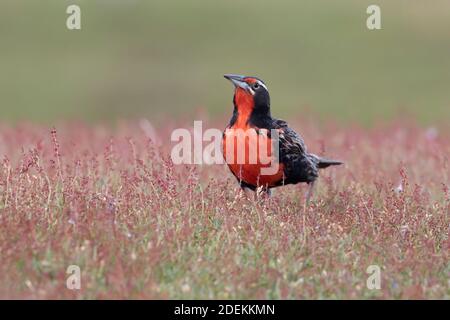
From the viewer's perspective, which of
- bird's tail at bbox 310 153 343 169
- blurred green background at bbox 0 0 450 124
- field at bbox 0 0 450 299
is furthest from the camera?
blurred green background at bbox 0 0 450 124

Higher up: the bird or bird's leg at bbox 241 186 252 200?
the bird

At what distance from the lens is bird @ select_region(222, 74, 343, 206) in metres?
11.7

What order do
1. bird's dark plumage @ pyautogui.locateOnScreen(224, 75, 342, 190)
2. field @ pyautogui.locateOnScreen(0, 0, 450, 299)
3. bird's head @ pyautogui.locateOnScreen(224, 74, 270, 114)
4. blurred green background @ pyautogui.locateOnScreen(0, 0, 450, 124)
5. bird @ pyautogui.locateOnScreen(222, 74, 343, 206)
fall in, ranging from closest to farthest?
1. field @ pyautogui.locateOnScreen(0, 0, 450, 299)
2. bird @ pyautogui.locateOnScreen(222, 74, 343, 206)
3. bird's dark plumage @ pyautogui.locateOnScreen(224, 75, 342, 190)
4. bird's head @ pyautogui.locateOnScreen(224, 74, 270, 114)
5. blurred green background @ pyautogui.locateOnScreen(0, 0, 450, 124)

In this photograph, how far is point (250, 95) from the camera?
1219 cm

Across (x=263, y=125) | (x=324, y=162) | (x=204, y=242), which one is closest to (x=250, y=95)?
(x=263, y=125)

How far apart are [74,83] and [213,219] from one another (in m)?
26.7

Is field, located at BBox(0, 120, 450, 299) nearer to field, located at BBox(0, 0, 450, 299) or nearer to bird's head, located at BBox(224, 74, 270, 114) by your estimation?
field, located at BBox(0, 0, 450, 299)

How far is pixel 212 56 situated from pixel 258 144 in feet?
83.2

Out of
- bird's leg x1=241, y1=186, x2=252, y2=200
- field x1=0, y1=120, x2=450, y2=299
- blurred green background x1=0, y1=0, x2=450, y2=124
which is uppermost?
blurred green background x1=0, y1=0, x2=450, y2=124

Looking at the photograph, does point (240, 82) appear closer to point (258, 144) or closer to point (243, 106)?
point (243, 106)

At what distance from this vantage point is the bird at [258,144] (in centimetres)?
1173

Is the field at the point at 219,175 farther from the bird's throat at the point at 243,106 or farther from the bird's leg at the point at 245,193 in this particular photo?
the bird's throat at the point at 243,106

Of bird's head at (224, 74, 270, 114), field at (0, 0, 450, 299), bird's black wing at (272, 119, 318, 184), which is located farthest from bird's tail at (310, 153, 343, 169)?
bird's head at (224, 74, 270, 114)

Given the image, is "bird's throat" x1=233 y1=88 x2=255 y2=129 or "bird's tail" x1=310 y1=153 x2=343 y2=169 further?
"bird's tail" x1=310 y1=153 x2=343 y2=169
